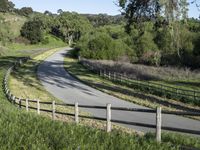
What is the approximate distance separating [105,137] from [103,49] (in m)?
88.5

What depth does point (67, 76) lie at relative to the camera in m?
57.7

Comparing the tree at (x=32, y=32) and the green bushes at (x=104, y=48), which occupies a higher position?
the tree at (x=32, y=32)

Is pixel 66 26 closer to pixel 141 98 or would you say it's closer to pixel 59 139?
pixel 141 98

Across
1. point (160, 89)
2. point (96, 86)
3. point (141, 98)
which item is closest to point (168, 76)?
point (96, 86)

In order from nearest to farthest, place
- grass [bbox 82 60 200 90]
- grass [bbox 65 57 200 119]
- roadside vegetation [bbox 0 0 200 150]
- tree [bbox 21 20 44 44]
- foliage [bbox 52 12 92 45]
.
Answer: roadside vegetation [bbox 0 0 200 150] < grass [bbox 65 57 200 119] < grass [bbox 82 60 200 90] < tree [bbox 21 20 44 44] < foliage [bbox 52 12 92 45]

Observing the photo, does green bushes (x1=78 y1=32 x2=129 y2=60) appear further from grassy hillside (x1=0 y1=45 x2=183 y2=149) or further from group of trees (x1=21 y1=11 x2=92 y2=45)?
grassy hillside (x1=0 y1=45 x2=183 y2=149)

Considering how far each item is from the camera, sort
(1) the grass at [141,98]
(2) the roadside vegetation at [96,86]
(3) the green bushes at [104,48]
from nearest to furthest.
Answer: (2) the roadside vegetation at [96,86], (1) the grass at [141,98], (3) the green bushes at [104,48]

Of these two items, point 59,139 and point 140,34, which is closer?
point 59,139

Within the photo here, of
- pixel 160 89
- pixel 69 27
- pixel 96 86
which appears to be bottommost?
pixel 96 86

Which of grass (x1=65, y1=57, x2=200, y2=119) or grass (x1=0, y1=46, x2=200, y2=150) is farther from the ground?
grass (x1=0, y1=46, x2=200, y2=150)

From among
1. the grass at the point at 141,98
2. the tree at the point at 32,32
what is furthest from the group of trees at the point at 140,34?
the grass at the point at 141,98

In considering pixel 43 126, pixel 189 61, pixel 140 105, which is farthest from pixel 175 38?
pixel 189 61

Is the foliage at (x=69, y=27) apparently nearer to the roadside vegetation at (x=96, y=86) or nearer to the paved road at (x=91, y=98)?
the roadside vegetation at (x=96, y=86)

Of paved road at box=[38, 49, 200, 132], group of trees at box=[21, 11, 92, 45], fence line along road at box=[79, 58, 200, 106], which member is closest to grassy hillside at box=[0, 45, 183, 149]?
paved road at box=[38, 49, 200, 132]
